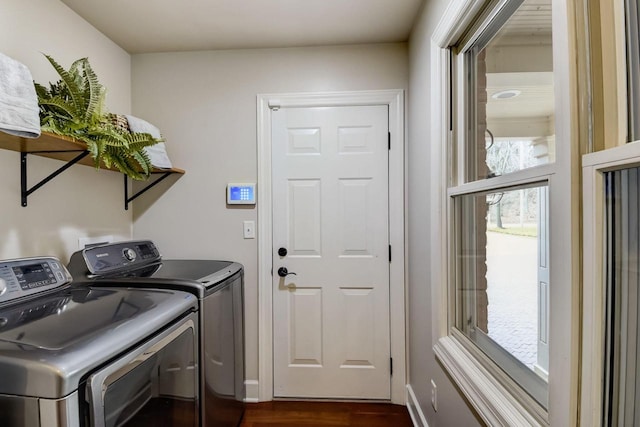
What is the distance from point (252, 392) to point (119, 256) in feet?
4.05

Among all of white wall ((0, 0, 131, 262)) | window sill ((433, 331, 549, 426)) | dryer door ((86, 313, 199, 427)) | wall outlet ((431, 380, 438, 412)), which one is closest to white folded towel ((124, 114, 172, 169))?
white wall ((0, 0, 131, 262))

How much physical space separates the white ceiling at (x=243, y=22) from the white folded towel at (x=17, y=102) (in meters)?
0.91

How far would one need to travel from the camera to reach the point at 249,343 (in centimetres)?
226

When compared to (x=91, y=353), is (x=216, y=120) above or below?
above

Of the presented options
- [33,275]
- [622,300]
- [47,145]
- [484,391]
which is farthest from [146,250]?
[622,300]

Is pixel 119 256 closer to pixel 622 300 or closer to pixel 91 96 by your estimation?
pixel 91 96

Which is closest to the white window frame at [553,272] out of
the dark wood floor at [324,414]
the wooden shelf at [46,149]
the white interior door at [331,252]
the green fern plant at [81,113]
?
the white interior door at [331,252]

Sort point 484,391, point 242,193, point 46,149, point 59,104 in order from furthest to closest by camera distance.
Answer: point 242,193 < point 46,149 < point 59,104 < point 484,391

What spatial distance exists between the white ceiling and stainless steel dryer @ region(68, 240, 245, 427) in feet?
4.25

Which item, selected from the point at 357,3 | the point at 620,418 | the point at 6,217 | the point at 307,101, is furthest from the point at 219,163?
the point at 620,418

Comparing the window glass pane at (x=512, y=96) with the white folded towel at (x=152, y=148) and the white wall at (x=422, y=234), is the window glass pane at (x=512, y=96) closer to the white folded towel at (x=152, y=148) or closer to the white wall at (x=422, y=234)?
Answer: the white wall at (x=422, y=234)

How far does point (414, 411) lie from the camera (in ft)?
6.56

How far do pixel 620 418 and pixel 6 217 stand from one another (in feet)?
7.01

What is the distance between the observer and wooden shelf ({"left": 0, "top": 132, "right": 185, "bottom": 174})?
49.6 inches
